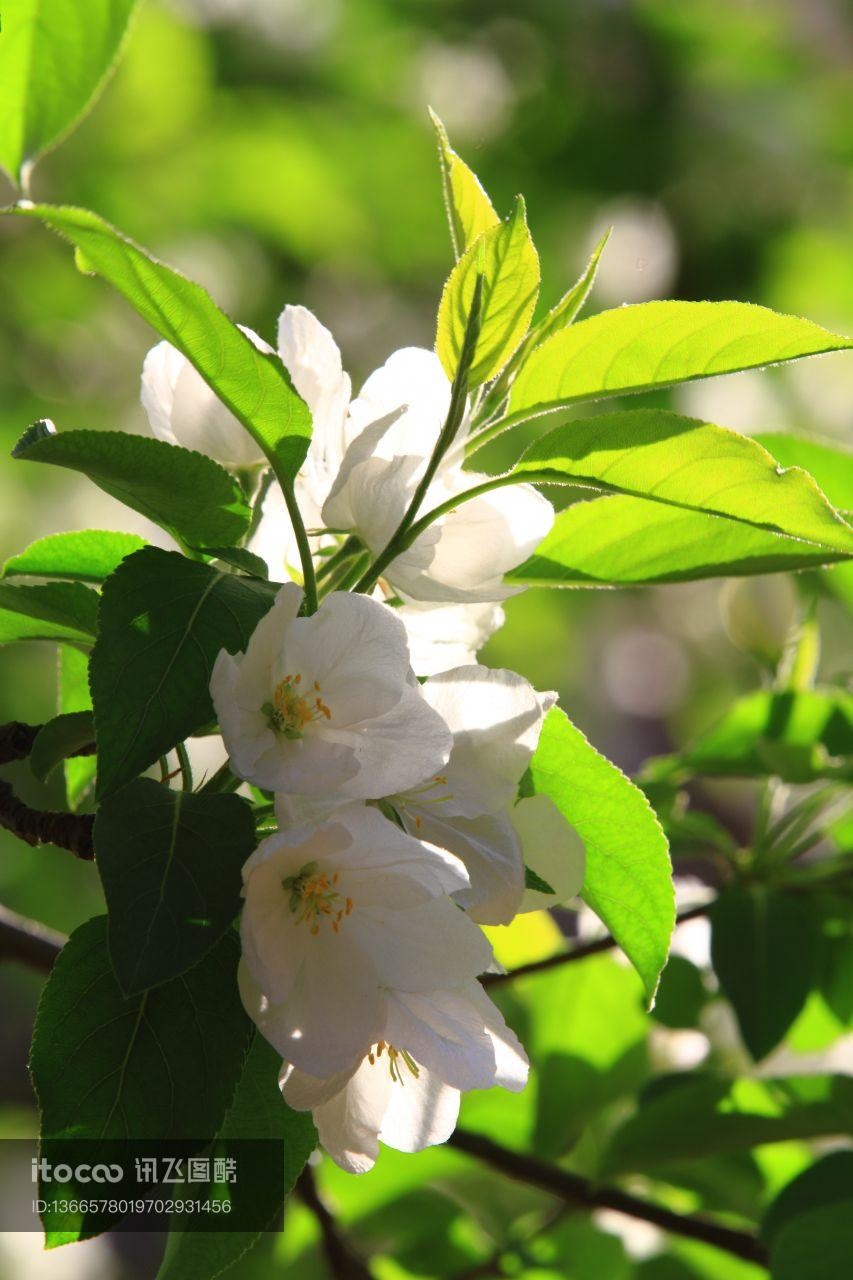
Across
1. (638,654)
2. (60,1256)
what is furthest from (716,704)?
(60,1256)

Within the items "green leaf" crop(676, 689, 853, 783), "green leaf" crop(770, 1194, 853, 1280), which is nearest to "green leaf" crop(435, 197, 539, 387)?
"green leaf" crop(676, 689, 853, 783)

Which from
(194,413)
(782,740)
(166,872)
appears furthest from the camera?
(782,740)

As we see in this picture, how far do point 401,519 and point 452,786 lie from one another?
5.5 inches

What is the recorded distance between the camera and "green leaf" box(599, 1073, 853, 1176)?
1076mm

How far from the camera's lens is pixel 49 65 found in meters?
0.85

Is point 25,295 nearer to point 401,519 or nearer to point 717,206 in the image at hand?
point 717,206

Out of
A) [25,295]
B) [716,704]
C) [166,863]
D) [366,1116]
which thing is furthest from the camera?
[716,704]

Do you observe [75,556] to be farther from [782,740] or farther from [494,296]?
[782,740]

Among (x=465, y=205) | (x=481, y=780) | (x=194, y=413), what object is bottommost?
(x=481, y=780)

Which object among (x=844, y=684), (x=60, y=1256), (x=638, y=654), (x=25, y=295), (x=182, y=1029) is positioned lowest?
(x=60, y=1256)

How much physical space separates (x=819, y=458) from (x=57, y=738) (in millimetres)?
631

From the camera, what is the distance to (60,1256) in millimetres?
3355

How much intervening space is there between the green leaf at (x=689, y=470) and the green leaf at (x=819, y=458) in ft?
1.18


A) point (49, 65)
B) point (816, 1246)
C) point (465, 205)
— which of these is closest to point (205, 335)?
point (465, 205)
